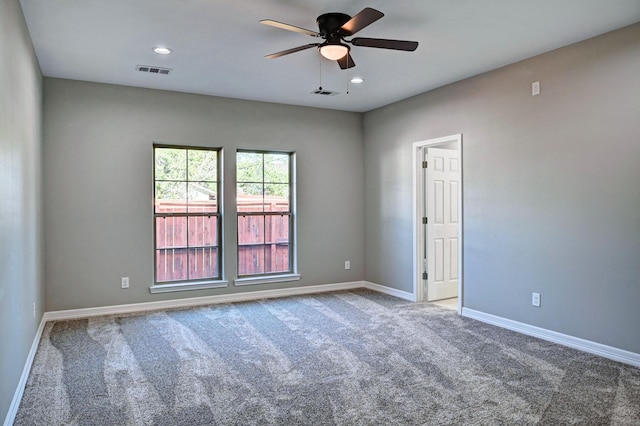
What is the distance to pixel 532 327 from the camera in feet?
13.3

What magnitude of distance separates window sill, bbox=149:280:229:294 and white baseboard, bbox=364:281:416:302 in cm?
210

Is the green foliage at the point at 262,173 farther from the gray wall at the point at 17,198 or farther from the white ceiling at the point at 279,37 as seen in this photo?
the gray wall at the point at 17,198

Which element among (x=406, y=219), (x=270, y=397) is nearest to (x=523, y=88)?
(x=406, y=219)

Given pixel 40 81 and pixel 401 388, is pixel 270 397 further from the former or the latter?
pixel 40 81

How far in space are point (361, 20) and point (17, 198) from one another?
2569mm

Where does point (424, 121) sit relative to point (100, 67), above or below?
below

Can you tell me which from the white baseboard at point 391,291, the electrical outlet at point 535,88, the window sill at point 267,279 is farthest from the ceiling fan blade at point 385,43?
the window sill at point 267,279

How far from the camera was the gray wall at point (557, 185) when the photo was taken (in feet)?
11.1

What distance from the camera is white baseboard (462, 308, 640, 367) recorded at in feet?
11.1

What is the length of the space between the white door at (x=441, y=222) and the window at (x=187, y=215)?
2710 mm

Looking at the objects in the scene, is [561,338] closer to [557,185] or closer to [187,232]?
[557,185]

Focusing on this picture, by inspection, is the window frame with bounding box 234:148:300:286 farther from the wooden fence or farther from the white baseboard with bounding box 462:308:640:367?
the white baseboard with bounding box 462:308:640:367

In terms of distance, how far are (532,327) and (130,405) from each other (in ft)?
11.4

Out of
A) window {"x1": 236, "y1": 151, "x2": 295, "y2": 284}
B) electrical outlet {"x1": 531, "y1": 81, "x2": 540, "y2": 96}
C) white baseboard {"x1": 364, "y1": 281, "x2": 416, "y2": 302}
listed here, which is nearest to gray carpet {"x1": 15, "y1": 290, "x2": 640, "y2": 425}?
white baseboard {"x1": 364, "y1": 281, "x2": 416, "y2": 302}
